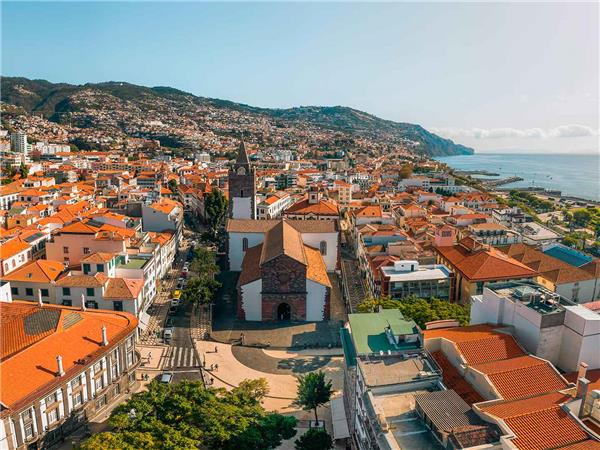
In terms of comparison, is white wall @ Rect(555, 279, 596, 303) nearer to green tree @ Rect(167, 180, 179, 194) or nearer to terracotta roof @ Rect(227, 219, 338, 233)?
terracotta roof @ Rect(227, 219, 338, 233)

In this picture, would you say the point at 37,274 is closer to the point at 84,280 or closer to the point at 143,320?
the point at 84,280

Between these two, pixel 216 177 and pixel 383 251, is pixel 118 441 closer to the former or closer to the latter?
pixel 383 251

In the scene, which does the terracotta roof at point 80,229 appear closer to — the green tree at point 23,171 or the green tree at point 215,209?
the green tree at point 215,209

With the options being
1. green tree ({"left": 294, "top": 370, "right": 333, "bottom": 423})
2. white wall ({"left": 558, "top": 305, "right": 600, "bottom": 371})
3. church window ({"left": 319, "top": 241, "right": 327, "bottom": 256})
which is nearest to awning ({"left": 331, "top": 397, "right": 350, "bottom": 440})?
green tree ({"left": 294, "top": 370, "right": 333, "bottom": 423})

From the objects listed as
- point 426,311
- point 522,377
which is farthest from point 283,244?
point 522,377

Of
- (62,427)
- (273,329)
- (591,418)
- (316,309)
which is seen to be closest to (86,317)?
(62,427)

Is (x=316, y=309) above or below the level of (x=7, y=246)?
below
